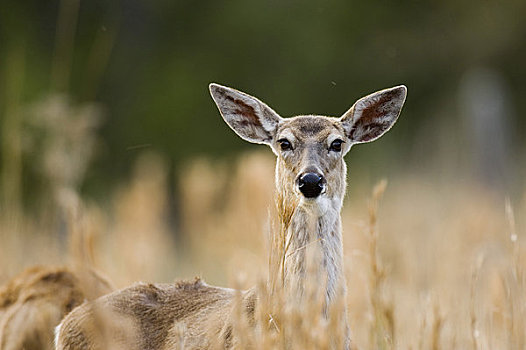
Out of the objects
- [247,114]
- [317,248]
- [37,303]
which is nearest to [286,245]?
[317,248]

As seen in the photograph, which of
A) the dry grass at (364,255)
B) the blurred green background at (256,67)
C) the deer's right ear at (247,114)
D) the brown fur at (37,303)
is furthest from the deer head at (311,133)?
the blurred green background at (256,67)

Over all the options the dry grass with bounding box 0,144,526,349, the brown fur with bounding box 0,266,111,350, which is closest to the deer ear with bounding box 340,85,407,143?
the dry grass with bounding box 0,144,526,349

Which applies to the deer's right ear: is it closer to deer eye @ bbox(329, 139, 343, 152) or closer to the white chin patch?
deer eye @ bbox(329, 139, 343, 152)

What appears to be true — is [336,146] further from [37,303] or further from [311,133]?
[37,303]

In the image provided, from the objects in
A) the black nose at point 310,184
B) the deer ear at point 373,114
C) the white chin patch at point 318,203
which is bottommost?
the white chin patch at point 318,203

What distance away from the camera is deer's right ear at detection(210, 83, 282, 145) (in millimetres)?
6273

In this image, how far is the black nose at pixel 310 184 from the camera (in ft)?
18.0

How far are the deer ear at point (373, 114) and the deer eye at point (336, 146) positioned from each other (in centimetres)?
25

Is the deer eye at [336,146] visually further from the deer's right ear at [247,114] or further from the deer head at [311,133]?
the deer's right ear at [247,114]

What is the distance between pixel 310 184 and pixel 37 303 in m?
2.18

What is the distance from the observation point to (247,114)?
637cm

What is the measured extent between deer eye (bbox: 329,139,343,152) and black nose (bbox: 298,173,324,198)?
19.5 inches

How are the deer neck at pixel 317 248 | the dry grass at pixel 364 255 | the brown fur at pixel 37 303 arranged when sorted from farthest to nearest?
1. the brown fur at pixel 37 303
2. the deer neck at pixel 317 248
3. the dry grass at pixel 364 255

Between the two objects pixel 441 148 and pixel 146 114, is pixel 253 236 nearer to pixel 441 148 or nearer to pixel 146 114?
pixel 441 148
